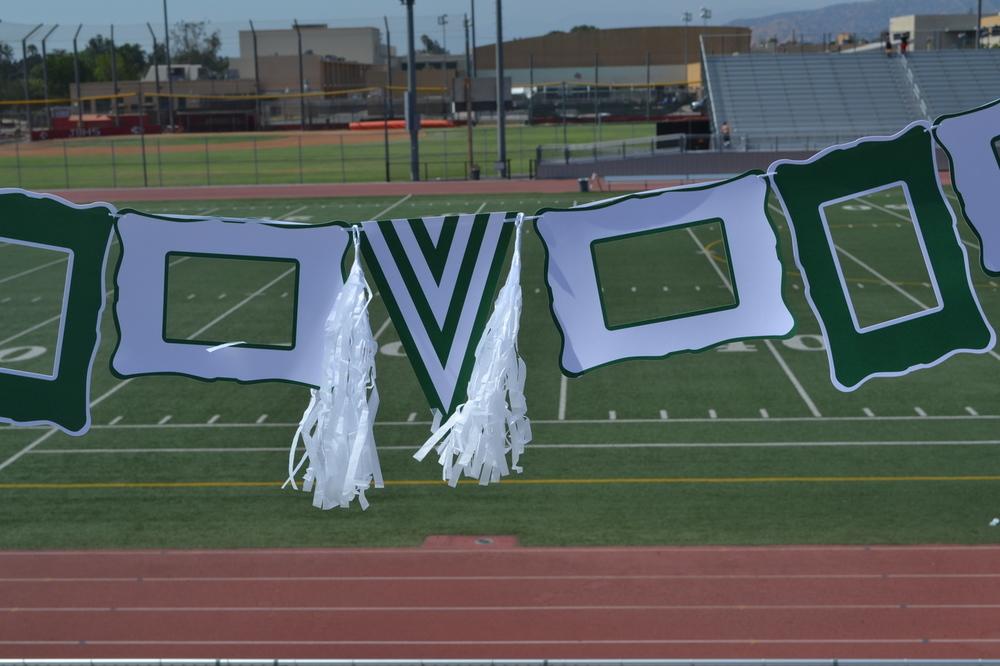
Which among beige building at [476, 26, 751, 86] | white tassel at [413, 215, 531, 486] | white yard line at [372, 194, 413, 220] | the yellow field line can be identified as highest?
beige building at [476, 26, 751, 86]

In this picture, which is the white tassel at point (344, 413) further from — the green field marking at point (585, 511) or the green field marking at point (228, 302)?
the green field marking at point (228, 302)

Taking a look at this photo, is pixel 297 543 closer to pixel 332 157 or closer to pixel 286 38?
pixel 332 157

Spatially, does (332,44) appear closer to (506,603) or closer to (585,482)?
(585,482)

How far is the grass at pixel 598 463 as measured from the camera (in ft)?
43.6

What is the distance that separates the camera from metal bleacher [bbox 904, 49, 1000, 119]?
193ft

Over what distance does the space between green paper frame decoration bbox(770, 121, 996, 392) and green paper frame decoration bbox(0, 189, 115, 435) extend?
4.33 meters

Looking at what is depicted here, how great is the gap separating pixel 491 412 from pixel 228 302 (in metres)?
18.1

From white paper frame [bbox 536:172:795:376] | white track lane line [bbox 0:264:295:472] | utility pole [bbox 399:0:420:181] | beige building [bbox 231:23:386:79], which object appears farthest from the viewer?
beige building [bbox 231:23:386:79]

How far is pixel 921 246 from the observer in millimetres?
8336

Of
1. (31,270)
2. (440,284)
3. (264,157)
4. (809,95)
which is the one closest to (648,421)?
(440,284)

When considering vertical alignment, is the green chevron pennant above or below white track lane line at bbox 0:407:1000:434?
above

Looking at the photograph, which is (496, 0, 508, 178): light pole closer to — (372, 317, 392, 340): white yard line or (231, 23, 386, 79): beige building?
(372, 317, 392, 340): white yard line

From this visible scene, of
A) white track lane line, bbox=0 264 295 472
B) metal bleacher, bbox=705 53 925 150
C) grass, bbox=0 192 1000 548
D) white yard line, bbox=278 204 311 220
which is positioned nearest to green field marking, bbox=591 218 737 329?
grass, bbox=0 192 1000 548

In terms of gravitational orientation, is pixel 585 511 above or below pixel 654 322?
below
